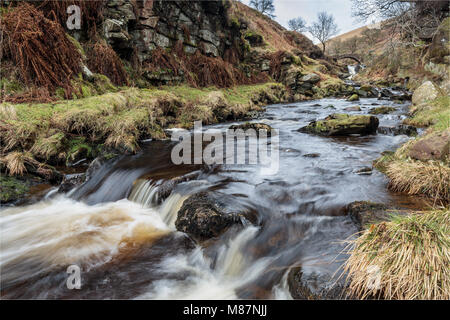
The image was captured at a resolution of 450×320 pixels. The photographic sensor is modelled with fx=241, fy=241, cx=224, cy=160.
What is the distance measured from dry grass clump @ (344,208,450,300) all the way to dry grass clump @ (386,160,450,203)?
148 centimetres

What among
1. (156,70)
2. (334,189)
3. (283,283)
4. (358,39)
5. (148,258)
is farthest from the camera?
(358,39)

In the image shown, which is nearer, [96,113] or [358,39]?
[96,113]

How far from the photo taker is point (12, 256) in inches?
123

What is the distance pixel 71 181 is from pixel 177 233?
110 inches

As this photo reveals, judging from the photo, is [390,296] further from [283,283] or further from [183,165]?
[183,165]

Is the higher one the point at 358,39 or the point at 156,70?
the point at 358,39

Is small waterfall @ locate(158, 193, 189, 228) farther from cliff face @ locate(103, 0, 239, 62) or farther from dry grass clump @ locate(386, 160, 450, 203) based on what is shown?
cliff face @ locate(103, 0, 239, 62)

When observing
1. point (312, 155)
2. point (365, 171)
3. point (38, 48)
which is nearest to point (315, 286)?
point (365, 171)

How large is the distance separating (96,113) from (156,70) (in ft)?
19.2

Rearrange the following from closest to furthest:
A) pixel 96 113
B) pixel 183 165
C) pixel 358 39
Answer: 1. pixel 183 165
2. pixel 96 113
3. pixel 358 39

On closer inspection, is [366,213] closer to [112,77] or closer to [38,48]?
[38,48]

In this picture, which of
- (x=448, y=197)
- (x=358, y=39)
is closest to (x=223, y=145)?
(x=448, y=197)

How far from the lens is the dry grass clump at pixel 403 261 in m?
1.73

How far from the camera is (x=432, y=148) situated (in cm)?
385
